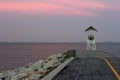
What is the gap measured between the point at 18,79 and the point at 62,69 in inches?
337

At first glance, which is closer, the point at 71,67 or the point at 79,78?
the point at 79,78

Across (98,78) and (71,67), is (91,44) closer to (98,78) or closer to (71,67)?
(71,67)

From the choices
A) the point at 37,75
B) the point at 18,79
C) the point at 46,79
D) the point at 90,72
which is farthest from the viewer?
the point at 18,79

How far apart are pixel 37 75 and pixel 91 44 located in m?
29.4

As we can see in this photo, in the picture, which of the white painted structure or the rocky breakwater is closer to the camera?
the rocky breakwater

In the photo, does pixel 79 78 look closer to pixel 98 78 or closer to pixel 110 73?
pixel 98 78

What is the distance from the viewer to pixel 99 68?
79.5 ft

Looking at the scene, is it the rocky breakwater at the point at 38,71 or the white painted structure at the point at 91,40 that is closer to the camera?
the rocky breakwater at the point at 38,71

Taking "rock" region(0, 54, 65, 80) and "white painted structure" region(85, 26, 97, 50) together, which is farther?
"white painted structure" region(85, 26, 97, 50)

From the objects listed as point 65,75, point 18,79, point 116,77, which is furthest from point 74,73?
point 18,79

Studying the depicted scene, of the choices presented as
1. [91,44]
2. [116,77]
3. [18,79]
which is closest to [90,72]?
[116,77]

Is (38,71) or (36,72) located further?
(38,71)

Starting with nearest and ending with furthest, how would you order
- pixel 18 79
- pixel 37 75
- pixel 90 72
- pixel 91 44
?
pixel 90 72 < pixel 37 75 < pixel 18 79 < pixel 91 44

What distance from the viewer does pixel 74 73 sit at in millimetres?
21609
